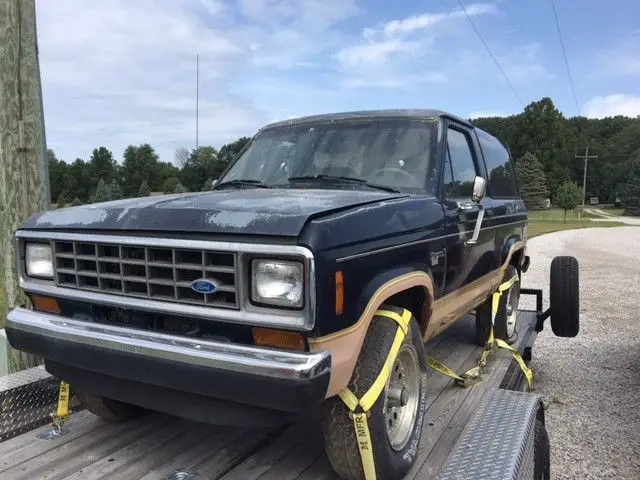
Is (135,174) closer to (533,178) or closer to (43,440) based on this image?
(43,440)

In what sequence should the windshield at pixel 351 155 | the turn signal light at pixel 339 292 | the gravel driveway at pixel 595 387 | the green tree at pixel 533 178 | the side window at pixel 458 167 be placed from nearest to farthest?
the turn signal light at pixel 339 292, the windshield at pixel 351 155, the side window at pixel 458 167, the gravel driveway at pixel 595 387, the green tree at pixel 533 178

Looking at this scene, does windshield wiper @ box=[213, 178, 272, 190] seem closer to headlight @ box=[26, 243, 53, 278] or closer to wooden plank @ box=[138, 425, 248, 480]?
headlight @ box=[26, 243, 53, 278]

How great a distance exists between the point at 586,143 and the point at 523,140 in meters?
26.4

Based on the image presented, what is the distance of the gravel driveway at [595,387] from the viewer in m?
4.05

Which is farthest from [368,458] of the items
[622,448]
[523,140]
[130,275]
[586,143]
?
[586,143]

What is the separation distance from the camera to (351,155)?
362 centimetres

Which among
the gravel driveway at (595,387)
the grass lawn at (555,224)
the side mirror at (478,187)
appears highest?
the side mirror at (478,187)

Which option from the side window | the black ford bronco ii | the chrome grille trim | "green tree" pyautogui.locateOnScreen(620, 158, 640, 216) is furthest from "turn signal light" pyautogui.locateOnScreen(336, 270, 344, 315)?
"green tree" pyautogui.locateOnScreen(620, 158, 640, 216)

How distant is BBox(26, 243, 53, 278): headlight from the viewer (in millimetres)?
2775

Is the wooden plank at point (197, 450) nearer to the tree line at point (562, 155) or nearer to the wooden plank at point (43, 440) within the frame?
the wooden plank at point (43, 440)

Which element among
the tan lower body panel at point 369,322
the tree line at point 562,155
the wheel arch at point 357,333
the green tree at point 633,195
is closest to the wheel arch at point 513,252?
the tan lower body panel at point 369,322

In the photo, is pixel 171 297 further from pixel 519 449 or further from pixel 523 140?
pixel 523 140

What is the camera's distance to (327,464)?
8.56 ft

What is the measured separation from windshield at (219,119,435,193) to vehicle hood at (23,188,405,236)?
Answer: 557 millimetres
